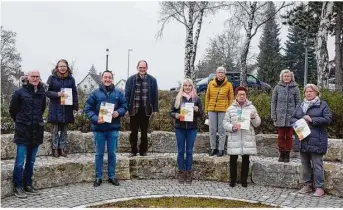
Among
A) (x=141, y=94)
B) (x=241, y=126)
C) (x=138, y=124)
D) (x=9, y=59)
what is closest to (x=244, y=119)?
(x=241, y=126)

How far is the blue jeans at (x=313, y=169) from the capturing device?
6852 millimetres

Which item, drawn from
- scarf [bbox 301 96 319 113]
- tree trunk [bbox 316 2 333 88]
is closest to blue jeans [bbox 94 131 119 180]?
scarf [bbox 301 96 319 113]

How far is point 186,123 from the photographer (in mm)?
7461

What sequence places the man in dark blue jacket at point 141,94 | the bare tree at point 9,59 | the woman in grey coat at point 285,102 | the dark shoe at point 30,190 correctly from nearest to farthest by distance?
1. the dark shoe at point 30,190
2. the woman in grey coat at point 285,102
3. the man in dark blue jacket at point 141,94
4. the bare tree at point 9,59

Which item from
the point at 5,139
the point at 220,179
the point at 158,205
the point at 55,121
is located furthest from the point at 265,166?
the point at 5,139

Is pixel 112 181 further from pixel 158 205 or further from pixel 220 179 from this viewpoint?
pixel 220 179

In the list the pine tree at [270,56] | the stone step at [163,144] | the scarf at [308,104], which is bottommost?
the stone step at [163,144]

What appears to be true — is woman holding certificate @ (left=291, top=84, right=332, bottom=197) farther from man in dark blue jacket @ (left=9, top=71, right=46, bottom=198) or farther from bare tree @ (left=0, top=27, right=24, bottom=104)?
bare tree @ (left=0, top=27, right=24, bottom=104)

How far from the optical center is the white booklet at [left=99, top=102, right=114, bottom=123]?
7047mm

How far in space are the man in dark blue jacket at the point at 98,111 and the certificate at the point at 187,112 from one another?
99 cm

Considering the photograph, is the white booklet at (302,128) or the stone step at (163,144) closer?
the white booklet at (302,128)

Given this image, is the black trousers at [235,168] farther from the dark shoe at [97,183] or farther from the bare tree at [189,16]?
the bare tree at [189,16]

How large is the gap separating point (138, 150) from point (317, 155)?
146 inches

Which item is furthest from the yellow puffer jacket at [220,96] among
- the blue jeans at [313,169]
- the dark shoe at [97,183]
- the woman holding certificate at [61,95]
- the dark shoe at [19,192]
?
the dark shoe at [19,192]
